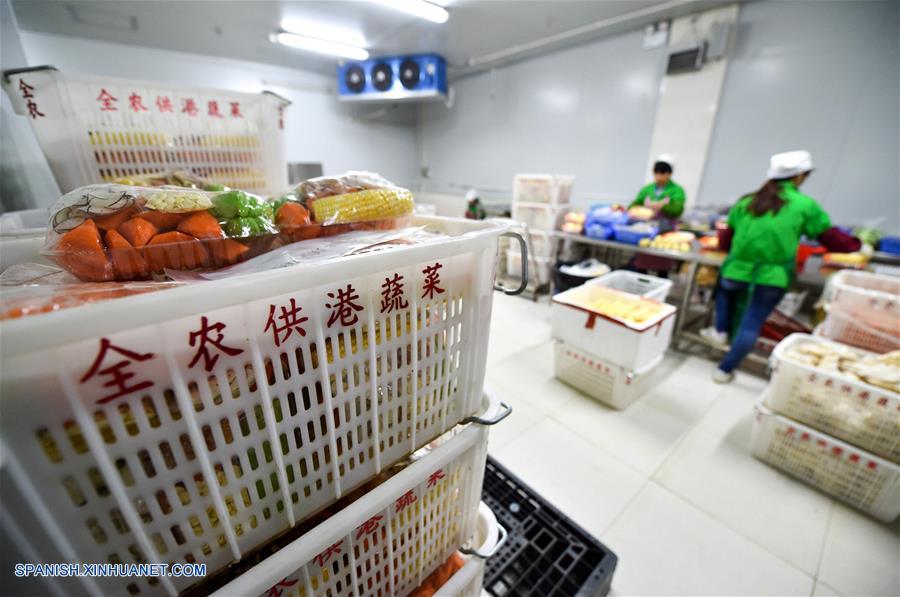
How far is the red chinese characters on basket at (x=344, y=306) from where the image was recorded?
0.44 meters

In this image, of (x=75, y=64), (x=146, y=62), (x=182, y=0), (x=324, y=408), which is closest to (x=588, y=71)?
(x=182, y=0)

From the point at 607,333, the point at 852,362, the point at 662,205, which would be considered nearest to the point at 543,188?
the point at 662,205

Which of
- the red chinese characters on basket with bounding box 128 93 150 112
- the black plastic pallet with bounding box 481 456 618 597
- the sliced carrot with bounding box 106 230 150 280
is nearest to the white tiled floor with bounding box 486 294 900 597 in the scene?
the black plastic pallet with bounding box 481 456 618 597

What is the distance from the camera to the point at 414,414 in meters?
0.59

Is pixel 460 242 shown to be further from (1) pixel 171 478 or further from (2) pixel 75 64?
(2) pixel 75 64

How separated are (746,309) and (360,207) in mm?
2734

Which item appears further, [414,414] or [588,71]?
[588,71]

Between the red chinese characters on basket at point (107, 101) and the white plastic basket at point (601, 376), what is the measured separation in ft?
7.58

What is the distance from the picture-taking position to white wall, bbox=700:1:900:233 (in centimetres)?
291

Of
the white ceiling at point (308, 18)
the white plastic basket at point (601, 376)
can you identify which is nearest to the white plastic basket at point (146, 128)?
the white plastic basket at point (601, 376)

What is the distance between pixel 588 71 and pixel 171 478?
567 centimetres

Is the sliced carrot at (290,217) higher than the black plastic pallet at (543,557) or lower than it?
higher

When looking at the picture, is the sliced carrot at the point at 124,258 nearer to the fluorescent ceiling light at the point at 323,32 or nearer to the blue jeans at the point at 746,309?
the blue jeans at the point at 746,309

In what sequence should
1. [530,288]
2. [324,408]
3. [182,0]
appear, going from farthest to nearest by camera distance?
[530,288], [182,0], [324,408]
